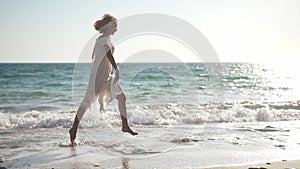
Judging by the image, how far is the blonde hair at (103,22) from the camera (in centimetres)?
546

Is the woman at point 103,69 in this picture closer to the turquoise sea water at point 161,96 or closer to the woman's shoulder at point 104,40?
the woman's shoulder at point 104,40

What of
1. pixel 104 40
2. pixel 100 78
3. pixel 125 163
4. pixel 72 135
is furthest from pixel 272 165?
pixel 72 135

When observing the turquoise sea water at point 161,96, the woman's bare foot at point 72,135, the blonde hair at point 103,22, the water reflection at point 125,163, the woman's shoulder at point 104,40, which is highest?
the blonde hair at point 103,22

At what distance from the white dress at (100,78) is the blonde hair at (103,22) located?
14 cm

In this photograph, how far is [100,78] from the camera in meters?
5.48

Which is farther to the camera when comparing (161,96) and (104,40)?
(161,96)

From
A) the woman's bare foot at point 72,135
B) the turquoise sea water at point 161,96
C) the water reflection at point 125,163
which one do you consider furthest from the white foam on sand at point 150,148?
the turquoise sea water at point 161,96

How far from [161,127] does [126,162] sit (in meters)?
3.53

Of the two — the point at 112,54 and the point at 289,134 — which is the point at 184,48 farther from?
the point at 289,134

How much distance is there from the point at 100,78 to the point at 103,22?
81cm

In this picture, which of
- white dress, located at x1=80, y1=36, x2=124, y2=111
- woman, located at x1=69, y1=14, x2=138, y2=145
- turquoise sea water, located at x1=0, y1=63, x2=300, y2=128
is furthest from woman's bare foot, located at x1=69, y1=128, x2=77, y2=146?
turquoise sea water, located at x1=0, y1=63, x2=300, y2=128

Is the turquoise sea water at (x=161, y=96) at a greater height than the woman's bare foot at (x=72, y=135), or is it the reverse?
the turquoise sea water at (x=161, y=96)

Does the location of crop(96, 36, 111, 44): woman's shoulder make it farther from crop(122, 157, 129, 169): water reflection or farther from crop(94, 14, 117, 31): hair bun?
crop(122, 157, 129, 169): water reflection

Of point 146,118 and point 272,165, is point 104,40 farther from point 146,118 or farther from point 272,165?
point 146,118
